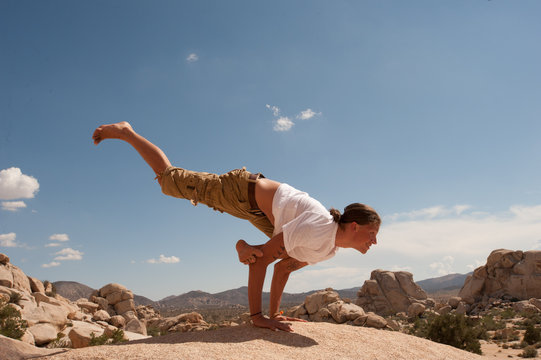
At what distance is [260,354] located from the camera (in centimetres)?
329

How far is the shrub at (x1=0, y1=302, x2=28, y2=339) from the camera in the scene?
11.0 metres

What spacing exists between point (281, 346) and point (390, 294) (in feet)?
128

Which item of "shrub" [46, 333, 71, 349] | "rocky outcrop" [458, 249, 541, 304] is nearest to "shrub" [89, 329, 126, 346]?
"shrub" [46, 333, 71, 349]

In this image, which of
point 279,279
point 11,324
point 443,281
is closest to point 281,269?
point 279,279

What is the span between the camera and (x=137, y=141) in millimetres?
4832

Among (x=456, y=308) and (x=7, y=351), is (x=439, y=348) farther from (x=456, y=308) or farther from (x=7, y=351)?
(x=456, y=308)

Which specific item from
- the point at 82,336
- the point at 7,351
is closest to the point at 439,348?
the point at 7,351

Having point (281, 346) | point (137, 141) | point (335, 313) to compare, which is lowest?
point (335, 313)

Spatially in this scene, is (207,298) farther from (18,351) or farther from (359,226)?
(359,226)

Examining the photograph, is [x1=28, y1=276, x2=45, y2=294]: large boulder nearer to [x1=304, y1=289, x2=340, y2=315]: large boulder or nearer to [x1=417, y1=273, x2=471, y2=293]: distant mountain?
[x1=304, y1=289, x2=340, y2=315]: large boulder

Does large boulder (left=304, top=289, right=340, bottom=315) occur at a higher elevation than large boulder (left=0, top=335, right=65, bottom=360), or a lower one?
lower

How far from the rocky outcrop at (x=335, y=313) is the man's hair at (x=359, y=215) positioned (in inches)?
424

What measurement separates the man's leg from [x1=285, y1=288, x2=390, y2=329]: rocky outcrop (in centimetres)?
1126

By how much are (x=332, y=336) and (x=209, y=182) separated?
2.26 m
